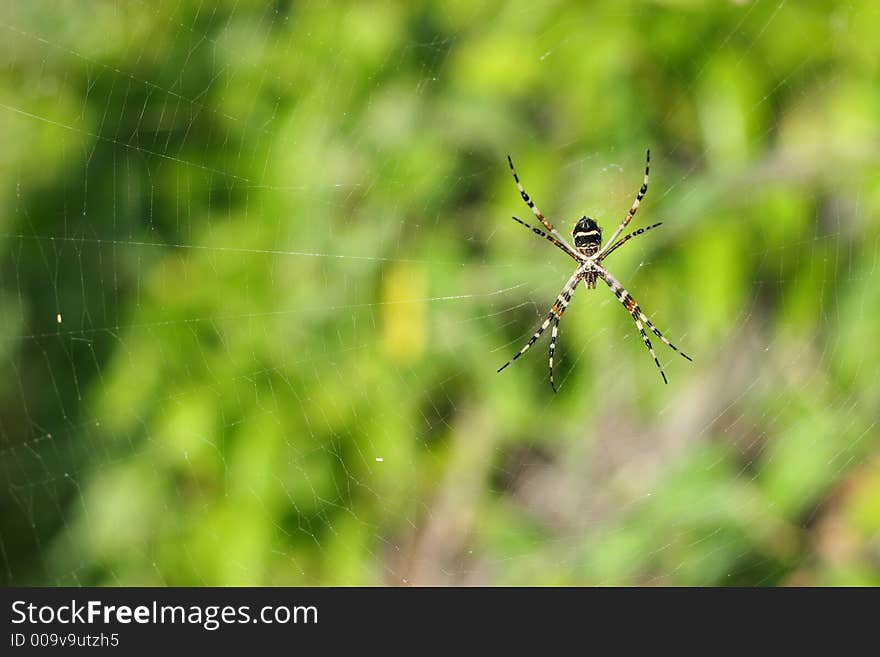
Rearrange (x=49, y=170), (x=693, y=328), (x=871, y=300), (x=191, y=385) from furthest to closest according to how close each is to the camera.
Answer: (x=49, y=170) < (x=191, y=385) < (x=693, y=328) < (x=871, y=300)

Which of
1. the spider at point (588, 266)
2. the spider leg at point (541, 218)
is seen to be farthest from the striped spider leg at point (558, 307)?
the spider leg at point (541, 218)

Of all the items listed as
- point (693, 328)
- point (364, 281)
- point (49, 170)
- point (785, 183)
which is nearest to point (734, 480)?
point (693, 328)

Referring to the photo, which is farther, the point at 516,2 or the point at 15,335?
the point at 15,335

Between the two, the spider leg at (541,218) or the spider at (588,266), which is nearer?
the spider leg at (541,218)

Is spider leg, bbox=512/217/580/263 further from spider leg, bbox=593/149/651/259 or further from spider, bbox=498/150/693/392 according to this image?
spider leg, bbox=593/149/651/259

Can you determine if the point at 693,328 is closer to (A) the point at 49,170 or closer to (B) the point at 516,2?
(B) the point at 516,2

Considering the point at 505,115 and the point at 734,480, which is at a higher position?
the point at 505,115

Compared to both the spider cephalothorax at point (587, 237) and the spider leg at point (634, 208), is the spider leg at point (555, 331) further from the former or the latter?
the spider leg at point (634, 208)
